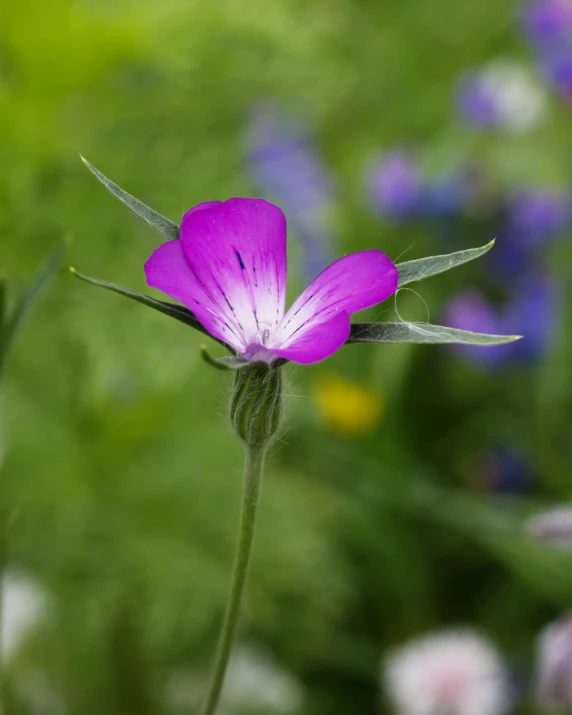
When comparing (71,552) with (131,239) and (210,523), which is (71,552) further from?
(131,239)

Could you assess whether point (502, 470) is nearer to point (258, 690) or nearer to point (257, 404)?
point (258, 690)

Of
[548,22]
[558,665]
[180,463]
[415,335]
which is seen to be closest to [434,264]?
[415,335]

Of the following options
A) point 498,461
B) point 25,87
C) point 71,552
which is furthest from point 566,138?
point 71,552

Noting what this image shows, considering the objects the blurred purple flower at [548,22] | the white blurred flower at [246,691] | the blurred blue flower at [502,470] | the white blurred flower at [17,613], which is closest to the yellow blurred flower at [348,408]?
the blurred blue flower at [502,470]

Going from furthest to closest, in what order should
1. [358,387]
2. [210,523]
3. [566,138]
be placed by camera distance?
[566,138], [358,387], [210,523]

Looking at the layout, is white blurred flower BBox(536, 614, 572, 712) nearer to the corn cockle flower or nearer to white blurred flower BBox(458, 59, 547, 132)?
the corn cockle flower

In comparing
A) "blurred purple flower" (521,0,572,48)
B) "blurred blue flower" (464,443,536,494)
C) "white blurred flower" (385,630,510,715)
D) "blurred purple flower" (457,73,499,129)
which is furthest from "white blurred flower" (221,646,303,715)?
"blurred purple flower" (521,0,572,48)
